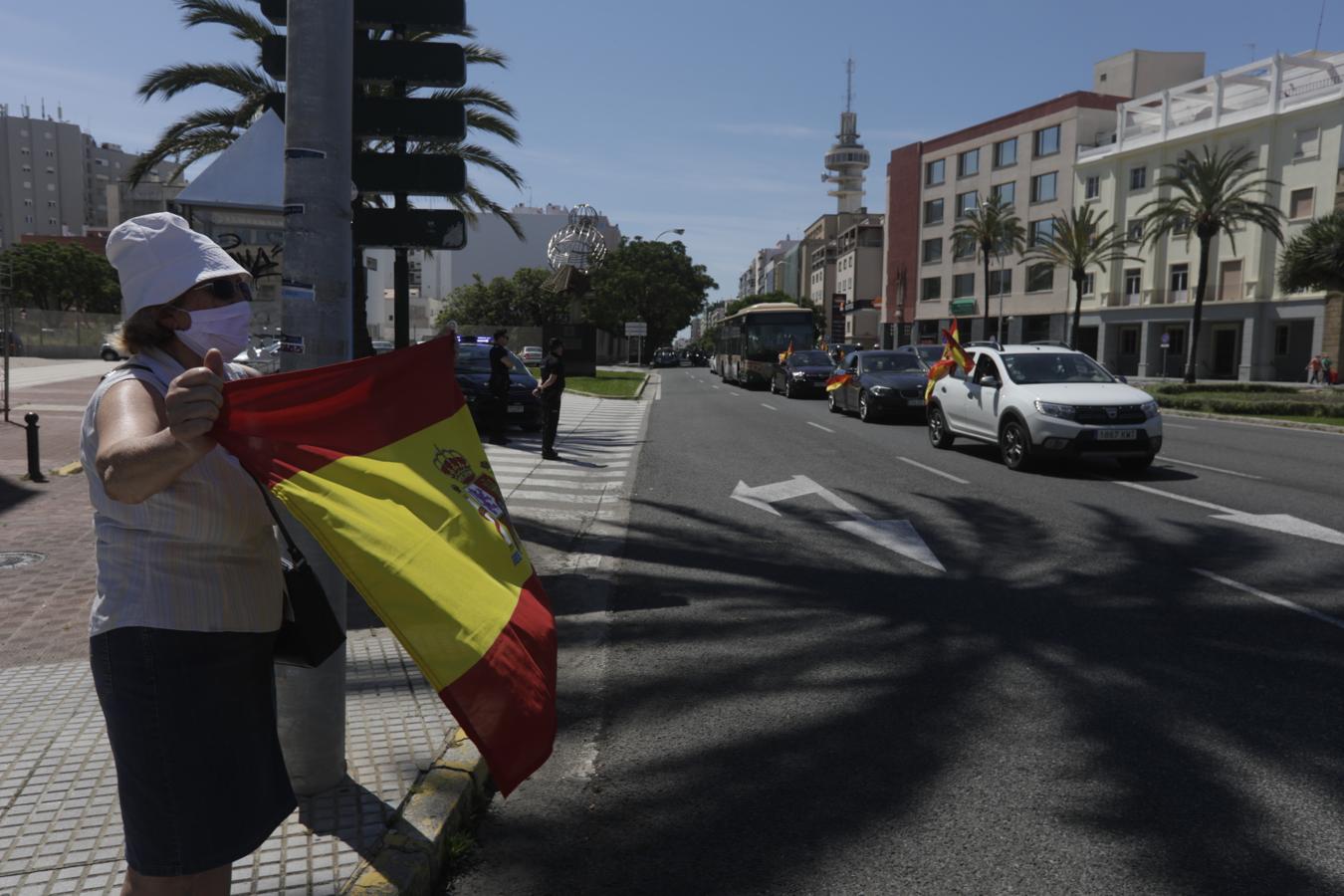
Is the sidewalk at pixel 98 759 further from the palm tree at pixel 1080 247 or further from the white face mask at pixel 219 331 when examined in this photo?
the palm tree at pixel 1080 247

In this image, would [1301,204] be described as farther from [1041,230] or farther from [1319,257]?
[1041,230]

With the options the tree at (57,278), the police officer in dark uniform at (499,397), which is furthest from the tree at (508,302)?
the police officer in dark uniform at (499,397)

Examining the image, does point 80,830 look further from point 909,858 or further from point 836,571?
point 836,571

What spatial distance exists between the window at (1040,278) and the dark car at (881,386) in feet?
154

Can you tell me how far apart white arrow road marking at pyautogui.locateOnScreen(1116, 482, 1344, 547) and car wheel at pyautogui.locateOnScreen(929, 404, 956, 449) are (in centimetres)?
551

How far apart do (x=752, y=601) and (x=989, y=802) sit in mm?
3107

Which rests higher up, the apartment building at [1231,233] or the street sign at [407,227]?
the apartment building at [1231,233]

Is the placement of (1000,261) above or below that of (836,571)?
above

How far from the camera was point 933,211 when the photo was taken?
259 ft

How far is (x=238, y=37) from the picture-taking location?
1778cm

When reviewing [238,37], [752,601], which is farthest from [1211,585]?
[238,37]

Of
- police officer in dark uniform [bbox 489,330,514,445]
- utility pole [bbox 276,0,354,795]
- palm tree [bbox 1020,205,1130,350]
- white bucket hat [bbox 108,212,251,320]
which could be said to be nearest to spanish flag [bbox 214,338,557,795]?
white bucket hat [bbox 108,212,251,320]

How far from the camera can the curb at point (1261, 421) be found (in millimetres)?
20891

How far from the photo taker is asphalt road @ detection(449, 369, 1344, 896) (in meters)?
3.31
